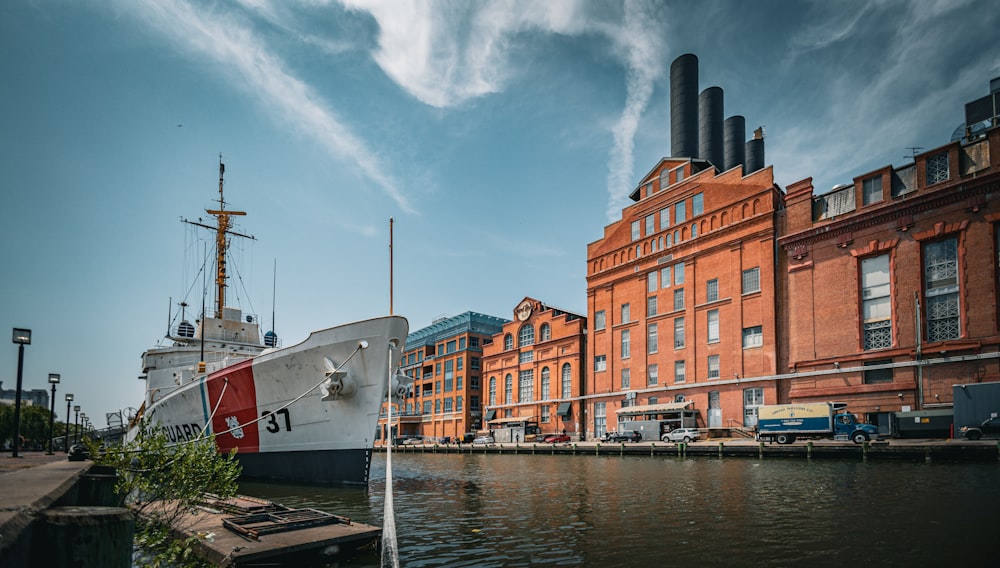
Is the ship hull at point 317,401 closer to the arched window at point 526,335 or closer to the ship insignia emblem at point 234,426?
the ship insignia emblem at point 234,426

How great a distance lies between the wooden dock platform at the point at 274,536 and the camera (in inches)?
330

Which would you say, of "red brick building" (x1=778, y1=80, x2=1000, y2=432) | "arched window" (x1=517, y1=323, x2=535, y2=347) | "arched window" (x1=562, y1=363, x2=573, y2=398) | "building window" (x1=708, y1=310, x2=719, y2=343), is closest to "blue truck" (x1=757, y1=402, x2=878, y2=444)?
"red brick building" (x1=778, y1=80, x2=1000, y2=432)

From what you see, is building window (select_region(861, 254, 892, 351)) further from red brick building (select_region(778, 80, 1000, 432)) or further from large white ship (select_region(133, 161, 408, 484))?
large white ship (select_region(133, 161, 408, 484))

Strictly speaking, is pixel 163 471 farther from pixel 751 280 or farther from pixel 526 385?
pixel 526 385

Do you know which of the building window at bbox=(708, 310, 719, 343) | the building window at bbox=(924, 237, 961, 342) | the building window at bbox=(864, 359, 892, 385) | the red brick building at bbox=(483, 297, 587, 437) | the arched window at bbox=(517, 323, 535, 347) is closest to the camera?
the building window at bbox=(924, 237, 961, 342)

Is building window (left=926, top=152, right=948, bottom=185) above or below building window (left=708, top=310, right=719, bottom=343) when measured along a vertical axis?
above

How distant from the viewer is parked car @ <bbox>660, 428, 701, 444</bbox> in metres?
43.7

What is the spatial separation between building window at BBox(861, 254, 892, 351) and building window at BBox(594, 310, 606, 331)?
79.8 ft

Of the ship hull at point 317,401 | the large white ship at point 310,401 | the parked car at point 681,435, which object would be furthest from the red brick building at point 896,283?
the ship hull at point 317,401

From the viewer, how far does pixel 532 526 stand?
13.0 m

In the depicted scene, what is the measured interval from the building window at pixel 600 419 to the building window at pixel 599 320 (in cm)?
774

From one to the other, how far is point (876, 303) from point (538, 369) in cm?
3529

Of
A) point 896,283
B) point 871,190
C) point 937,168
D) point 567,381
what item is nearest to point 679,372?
point 567,381

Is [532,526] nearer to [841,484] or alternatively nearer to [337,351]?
[337,351]
